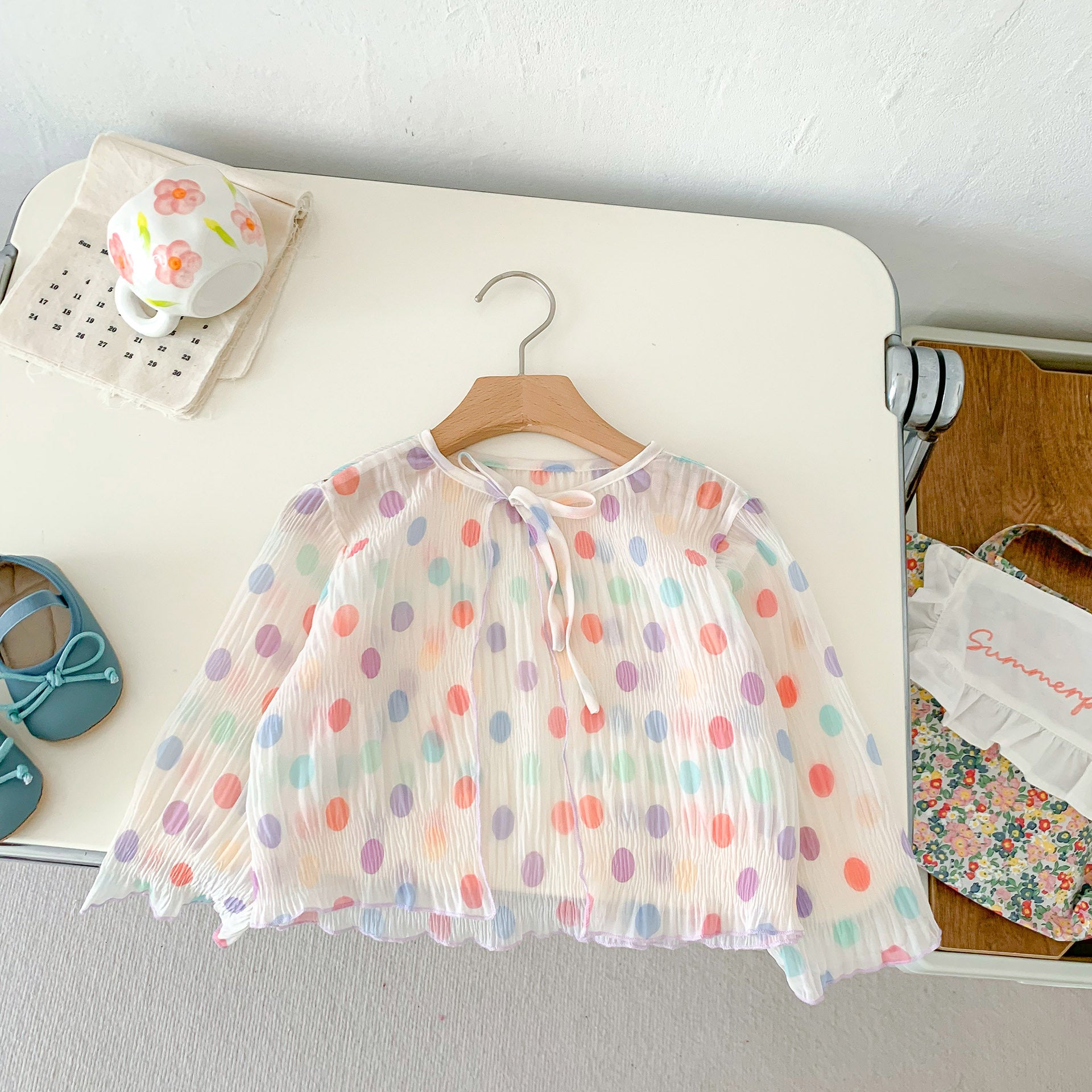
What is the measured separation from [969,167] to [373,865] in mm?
869

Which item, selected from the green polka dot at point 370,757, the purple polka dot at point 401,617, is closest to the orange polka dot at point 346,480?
the purple polka dot at point 401,617

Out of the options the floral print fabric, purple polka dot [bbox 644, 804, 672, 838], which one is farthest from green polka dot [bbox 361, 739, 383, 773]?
the floral print fabric

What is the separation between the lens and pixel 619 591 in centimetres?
66

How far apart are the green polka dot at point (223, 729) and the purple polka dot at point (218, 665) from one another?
0.09ft

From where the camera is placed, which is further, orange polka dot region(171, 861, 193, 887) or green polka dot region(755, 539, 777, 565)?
green polka dot region(755, 539, 777, 565)

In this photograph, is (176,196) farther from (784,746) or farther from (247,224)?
(784,746)

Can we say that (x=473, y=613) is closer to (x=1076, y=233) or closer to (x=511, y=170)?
(x=511, y=170)

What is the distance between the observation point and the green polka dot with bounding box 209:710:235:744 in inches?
22.9

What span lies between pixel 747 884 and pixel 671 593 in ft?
0.74

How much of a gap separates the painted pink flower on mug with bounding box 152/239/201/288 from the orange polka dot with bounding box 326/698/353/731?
387 millimetres

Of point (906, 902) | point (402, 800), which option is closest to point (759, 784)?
point (906, 902)

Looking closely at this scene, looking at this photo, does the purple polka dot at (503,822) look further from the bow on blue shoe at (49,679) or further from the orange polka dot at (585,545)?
the bow on blue shoe at (49,679)

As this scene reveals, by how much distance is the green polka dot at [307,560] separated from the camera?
63cm

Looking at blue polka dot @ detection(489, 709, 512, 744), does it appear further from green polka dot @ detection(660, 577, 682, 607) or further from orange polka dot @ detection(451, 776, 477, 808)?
green polka dot @ detection(660, 577, 682, 607)
